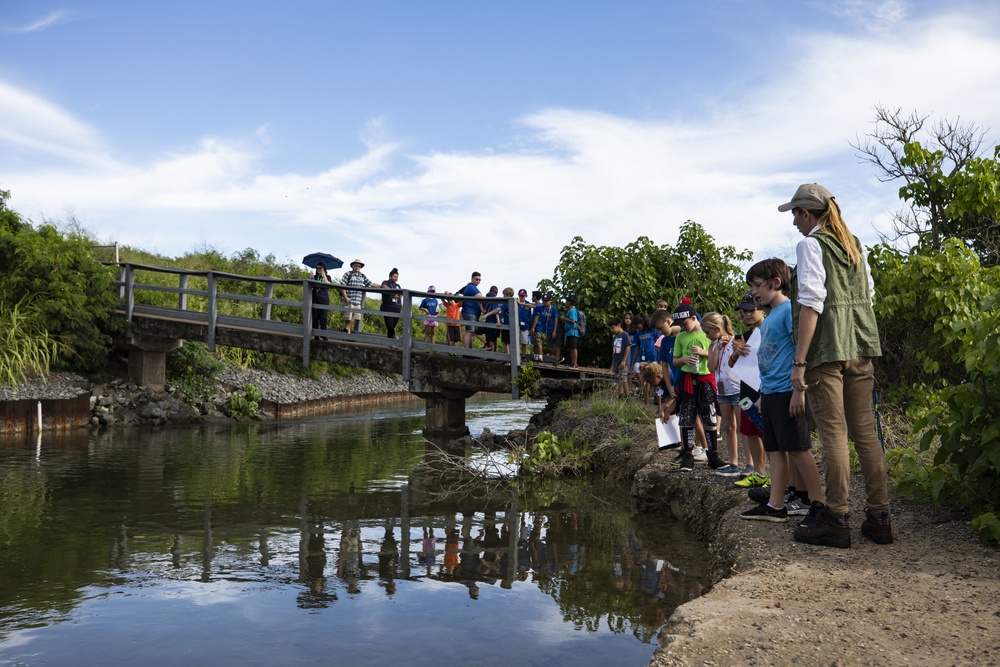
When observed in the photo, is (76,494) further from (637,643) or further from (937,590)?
(937,590)

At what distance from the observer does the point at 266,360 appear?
79.0ft

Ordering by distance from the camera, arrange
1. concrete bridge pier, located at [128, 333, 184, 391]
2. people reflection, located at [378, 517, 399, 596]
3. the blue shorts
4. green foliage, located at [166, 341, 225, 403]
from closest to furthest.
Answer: people reflection, located at [378, 517, 399, 596] < the blue shorts < concrete bridge pier, located at [128, 333, 184, 391] < green foliage, located at [166, 341, 225, 403]

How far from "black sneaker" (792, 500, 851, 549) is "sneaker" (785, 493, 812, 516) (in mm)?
631

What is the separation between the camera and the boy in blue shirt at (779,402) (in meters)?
5.06

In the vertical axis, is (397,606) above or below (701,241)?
below

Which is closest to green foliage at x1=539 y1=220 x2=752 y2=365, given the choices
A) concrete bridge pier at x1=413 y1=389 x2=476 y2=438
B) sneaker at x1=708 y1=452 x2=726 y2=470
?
concrete bridge pier at x1=413 y1=389 x2=476 y2=438

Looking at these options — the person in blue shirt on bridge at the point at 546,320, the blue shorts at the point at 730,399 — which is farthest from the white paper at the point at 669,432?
the person in blue shirt on bridge at the point at 546,320

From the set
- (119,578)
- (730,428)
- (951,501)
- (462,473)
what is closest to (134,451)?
(462,473)

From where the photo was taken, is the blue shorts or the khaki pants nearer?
the khaki pants

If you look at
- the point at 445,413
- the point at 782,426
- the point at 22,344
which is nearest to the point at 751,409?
the point at 782,426

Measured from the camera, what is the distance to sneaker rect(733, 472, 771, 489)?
6492 mm

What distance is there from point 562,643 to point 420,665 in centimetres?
76

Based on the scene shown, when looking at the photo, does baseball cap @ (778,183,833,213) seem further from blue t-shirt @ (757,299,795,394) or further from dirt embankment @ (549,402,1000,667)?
dirt embankment @ (549,402,1000,667)

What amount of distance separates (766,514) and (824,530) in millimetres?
828
